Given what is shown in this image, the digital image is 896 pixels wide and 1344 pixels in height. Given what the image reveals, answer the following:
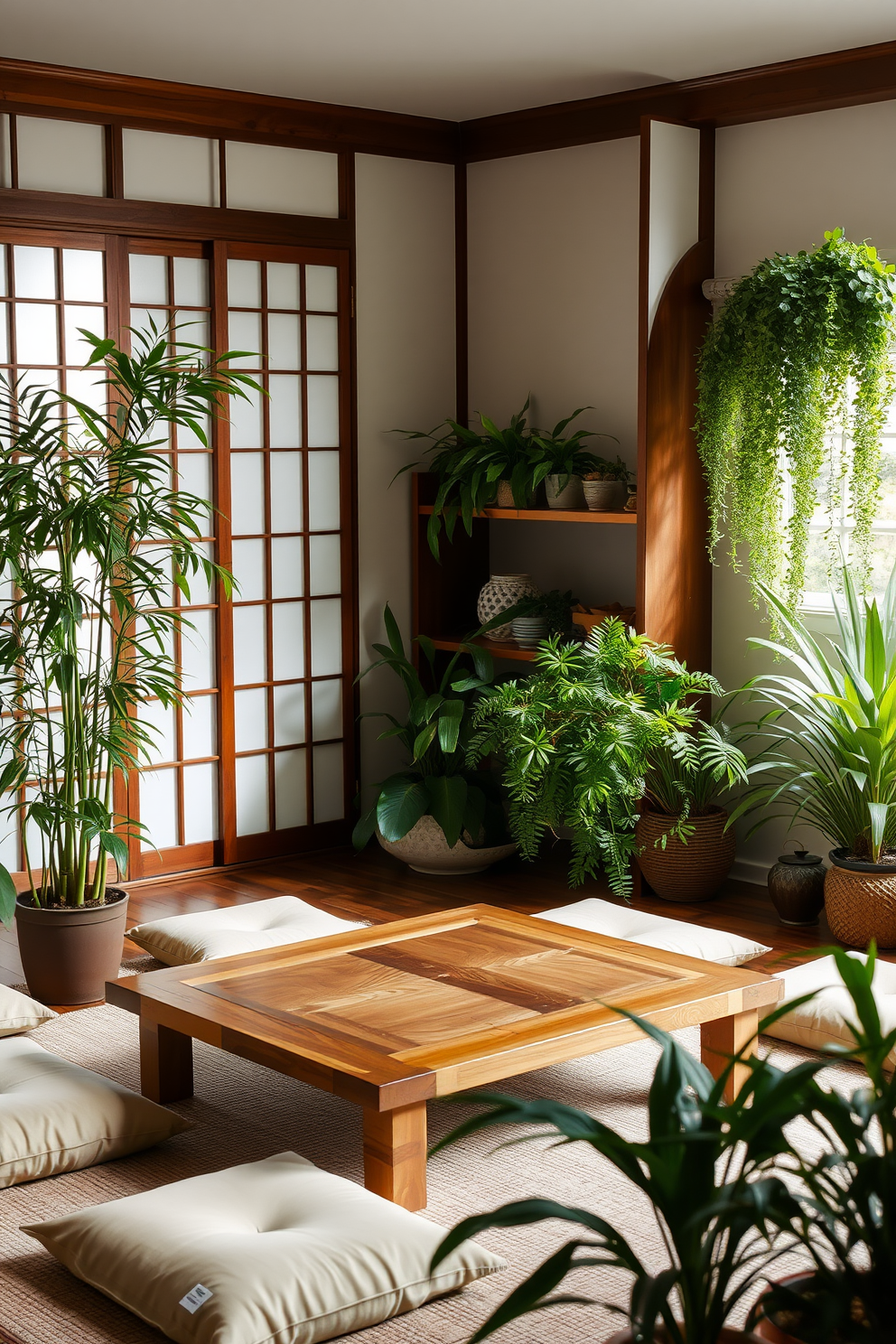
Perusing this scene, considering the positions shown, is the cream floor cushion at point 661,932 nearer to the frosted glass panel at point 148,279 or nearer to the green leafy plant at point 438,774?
the green leafy plant at point 438,774

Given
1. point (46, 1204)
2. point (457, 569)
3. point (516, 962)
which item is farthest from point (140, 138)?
point (46, 1204)

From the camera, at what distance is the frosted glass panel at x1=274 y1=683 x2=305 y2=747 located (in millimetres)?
5613

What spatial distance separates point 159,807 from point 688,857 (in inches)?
72.7

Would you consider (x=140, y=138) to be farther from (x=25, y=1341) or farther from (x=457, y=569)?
(x=25, y=1341)

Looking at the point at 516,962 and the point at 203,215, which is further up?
the point at 203,215

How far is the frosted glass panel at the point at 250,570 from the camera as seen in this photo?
5422mm

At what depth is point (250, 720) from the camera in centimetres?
554

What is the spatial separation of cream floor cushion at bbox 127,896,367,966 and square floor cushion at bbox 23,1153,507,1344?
1.42 metres

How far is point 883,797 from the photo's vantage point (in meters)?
4.45

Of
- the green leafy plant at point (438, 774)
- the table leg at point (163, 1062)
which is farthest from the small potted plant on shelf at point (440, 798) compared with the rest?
the table leg at point (163, 1062)

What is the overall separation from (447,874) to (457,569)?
1303mm

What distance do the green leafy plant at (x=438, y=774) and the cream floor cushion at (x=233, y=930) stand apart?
0.81 metres

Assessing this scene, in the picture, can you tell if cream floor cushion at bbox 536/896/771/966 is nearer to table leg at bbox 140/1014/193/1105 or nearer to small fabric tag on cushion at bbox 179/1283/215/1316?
table leg at bbox 140/1014/193/1105

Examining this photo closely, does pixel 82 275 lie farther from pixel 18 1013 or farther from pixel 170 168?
pixel 18 1013
